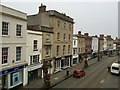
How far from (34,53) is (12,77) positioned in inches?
251

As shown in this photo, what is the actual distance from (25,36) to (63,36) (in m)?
15.5

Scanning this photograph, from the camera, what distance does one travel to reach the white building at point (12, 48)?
1900cm

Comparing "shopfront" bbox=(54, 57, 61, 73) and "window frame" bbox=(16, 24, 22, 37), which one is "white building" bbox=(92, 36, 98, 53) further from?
→ "window frame" bbox=(16, 24, 22, 37)

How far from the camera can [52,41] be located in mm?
32312

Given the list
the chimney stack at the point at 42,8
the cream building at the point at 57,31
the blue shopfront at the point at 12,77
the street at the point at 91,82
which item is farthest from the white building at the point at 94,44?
the blue shopfront at the point at 12,77

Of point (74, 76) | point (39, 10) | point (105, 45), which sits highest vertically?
point (39, 10)

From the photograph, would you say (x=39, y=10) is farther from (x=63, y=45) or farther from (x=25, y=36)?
(x=25, y=36)

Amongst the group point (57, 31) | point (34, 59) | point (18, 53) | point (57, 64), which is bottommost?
point (57, 64)

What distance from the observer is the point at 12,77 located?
20953 millimetres

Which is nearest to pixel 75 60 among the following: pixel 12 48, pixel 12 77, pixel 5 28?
pixel 12 77

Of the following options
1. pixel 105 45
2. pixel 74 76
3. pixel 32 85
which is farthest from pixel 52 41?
pixel 105 45

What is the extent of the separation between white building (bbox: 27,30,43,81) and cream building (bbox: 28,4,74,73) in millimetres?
4451

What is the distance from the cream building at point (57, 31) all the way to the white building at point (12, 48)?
968cm

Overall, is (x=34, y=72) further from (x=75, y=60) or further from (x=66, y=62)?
(x=75, y=60)
